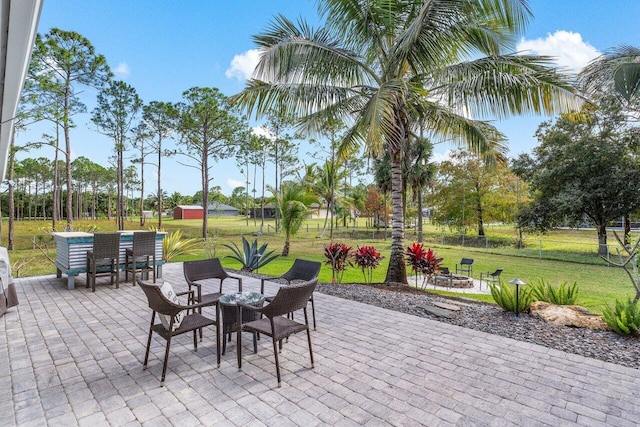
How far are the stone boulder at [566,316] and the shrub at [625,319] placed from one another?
0.17 metres

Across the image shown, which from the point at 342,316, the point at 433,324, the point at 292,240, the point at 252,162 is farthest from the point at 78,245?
the point at 252,162

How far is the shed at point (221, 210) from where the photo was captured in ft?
234

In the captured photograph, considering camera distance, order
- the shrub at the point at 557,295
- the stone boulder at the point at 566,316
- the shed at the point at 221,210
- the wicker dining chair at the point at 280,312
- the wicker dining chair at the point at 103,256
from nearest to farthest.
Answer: the wicker dining chair at the point at 280,312 < the stone boulder at the point at 566,316 < the shrub at the point at 557,295 < the wicker dining chair at the point at 103,256 < the shed at the point at 221,210

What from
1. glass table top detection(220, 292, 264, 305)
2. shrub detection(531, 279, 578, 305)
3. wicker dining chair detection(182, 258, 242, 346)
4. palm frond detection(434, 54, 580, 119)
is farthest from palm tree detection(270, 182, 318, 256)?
glass table top detection(220, 292, 264, 305)

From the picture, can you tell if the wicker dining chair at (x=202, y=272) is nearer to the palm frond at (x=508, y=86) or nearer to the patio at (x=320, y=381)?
the patio at (x=320, y=381)

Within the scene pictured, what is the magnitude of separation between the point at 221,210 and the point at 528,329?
72.8m

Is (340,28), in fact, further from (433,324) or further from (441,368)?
(441,368)

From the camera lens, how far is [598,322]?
412cm

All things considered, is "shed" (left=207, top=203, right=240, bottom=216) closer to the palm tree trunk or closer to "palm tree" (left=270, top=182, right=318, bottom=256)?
"palm tree" (left=270, top=182, right=318, bottom=256)

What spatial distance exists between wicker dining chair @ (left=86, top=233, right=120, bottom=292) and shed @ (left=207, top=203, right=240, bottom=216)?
6508 centimetres

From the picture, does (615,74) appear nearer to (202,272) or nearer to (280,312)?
(280,312)

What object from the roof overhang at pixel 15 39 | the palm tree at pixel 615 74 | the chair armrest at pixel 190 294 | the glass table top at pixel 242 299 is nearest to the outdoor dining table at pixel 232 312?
the glass table top at pixel 242 299

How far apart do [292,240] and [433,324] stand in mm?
19564

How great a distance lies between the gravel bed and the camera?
3.36 meters
